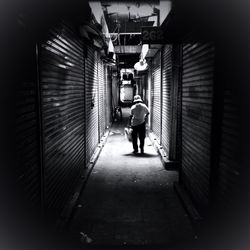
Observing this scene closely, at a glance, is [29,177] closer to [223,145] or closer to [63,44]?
[223,145]

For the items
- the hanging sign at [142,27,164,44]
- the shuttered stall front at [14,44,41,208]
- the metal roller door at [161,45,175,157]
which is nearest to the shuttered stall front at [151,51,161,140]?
the metal roller door at [161,45,175,157]

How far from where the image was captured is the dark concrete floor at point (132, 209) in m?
5.84

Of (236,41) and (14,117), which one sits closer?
(14,117)

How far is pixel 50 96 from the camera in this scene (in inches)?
217

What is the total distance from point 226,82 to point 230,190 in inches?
64.5

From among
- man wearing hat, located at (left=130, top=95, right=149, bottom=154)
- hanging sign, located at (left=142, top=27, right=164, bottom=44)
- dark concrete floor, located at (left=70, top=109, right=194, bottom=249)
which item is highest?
hanging sign, located at (left=142, top=27, right=164, bottom=44)

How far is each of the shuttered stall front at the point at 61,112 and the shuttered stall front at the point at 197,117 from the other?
2.87 metres

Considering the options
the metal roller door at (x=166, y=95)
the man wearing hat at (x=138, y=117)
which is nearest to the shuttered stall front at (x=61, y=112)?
the metal roller door at (x=166, y=95)

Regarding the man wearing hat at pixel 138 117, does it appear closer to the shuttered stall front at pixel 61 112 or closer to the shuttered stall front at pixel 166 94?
the shuttered stall front at pixel 166 94

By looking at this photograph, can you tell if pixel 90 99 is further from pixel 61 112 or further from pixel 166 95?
pixel 61 112

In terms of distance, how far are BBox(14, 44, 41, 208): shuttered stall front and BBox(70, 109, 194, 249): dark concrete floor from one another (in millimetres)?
1917

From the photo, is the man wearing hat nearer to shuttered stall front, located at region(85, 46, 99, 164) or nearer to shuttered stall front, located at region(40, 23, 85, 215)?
shuttered stall front, located at region(85, 46, 99, 164)

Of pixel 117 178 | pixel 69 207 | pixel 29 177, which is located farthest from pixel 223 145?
pixel 117 178

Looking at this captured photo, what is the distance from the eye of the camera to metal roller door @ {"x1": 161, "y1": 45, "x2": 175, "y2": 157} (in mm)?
11424
